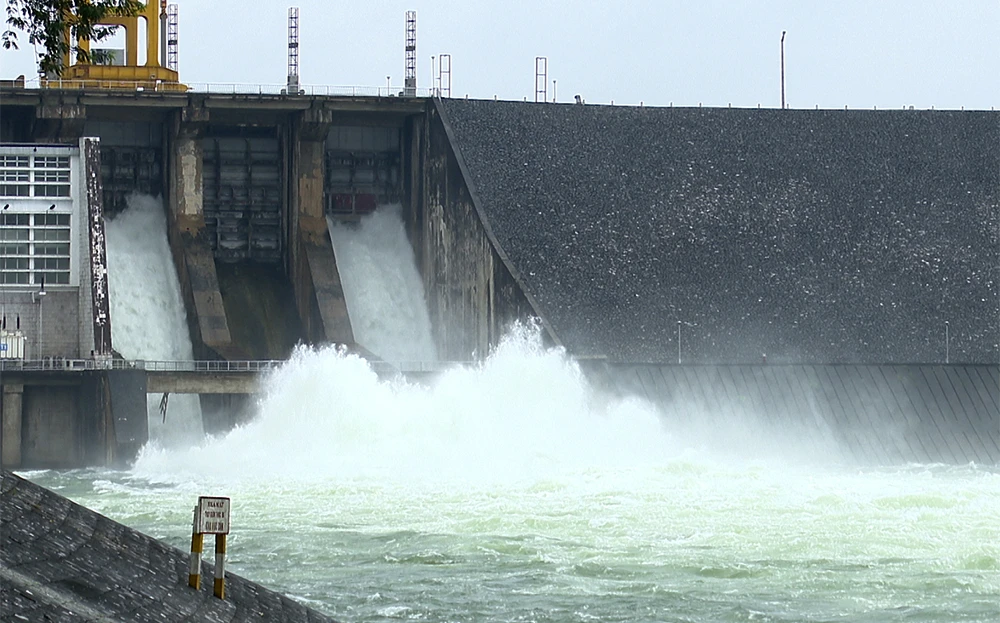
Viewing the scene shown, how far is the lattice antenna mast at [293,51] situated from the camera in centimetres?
4953

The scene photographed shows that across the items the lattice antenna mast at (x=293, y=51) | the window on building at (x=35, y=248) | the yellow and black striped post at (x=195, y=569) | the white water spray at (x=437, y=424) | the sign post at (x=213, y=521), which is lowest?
the white water spray at (x=437, y=424)

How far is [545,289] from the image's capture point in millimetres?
42625

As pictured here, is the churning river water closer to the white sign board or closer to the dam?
the dam

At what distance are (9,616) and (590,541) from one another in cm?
1404

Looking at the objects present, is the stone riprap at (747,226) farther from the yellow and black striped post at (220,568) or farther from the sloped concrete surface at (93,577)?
the yellow and black striped post at (220,568)

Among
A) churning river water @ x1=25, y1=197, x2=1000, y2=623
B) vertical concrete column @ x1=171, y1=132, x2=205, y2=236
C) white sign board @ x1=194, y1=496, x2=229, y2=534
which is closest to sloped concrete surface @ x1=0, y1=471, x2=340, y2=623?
white sign board @ x1=194, y1=496, x2=229, y2=534

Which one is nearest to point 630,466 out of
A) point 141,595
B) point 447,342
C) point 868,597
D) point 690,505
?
point 690,505

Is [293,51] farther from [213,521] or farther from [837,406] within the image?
[213,521]

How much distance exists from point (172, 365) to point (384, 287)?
7.04 m

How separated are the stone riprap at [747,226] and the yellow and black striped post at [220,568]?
25.7 m

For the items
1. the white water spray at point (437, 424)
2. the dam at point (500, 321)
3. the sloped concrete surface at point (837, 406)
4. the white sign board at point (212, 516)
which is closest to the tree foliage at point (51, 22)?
the white sign board at point (212, 516)

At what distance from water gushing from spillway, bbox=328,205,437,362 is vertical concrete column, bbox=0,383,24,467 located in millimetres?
10978

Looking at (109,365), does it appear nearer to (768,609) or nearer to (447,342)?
(447,342)

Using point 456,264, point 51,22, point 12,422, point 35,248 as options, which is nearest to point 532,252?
point 456,264
